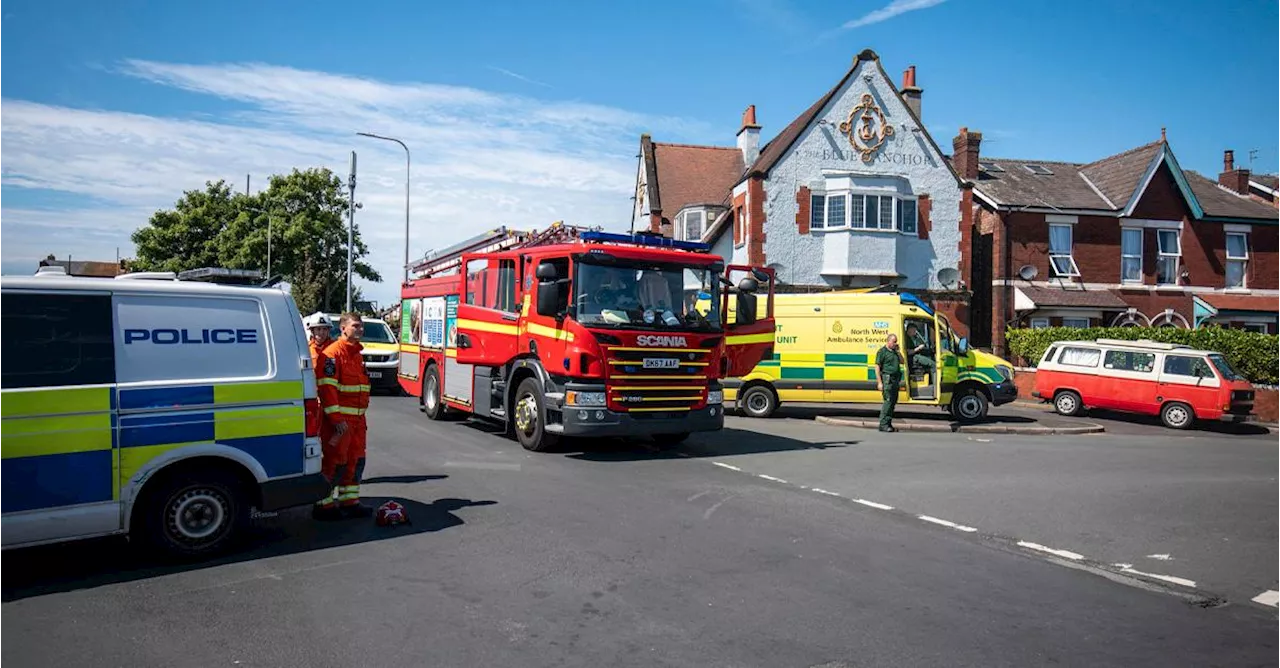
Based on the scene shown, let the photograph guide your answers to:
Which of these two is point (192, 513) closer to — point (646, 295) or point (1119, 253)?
point (646, 295)

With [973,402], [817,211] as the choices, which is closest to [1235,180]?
[817,211]

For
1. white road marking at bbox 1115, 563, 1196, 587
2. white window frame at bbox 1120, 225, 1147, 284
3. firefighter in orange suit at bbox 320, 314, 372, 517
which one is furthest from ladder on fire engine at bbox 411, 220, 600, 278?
white window frame at bbox 1120, 225, 1147, 284

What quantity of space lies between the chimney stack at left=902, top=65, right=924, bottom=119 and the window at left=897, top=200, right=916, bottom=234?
424cm

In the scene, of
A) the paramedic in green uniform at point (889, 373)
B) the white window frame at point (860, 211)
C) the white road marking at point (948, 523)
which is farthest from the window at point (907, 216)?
the white road marking at point (948, 523)

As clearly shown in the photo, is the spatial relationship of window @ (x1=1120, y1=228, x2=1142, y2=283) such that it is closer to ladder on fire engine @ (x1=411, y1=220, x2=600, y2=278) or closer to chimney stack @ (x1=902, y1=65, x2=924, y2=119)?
chimney stack @ (x1=902, y1=65, x2=924, y2=119)

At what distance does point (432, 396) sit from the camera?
51.3ft

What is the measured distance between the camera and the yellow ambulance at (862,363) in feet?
58.4

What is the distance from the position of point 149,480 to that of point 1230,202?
124ft

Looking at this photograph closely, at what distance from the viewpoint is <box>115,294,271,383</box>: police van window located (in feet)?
19.5

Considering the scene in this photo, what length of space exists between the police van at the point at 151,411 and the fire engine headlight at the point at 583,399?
4471 millimetres

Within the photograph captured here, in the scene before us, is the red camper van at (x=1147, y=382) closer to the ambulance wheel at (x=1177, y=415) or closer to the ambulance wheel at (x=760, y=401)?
the ambulance wheel at (x=1177, y=415)

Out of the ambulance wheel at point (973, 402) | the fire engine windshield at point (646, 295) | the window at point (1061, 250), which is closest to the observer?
the fire engine windshield at point (646, 295)

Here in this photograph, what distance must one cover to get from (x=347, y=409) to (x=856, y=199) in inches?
985

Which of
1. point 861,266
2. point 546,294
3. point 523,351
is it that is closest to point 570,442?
point 523,351
